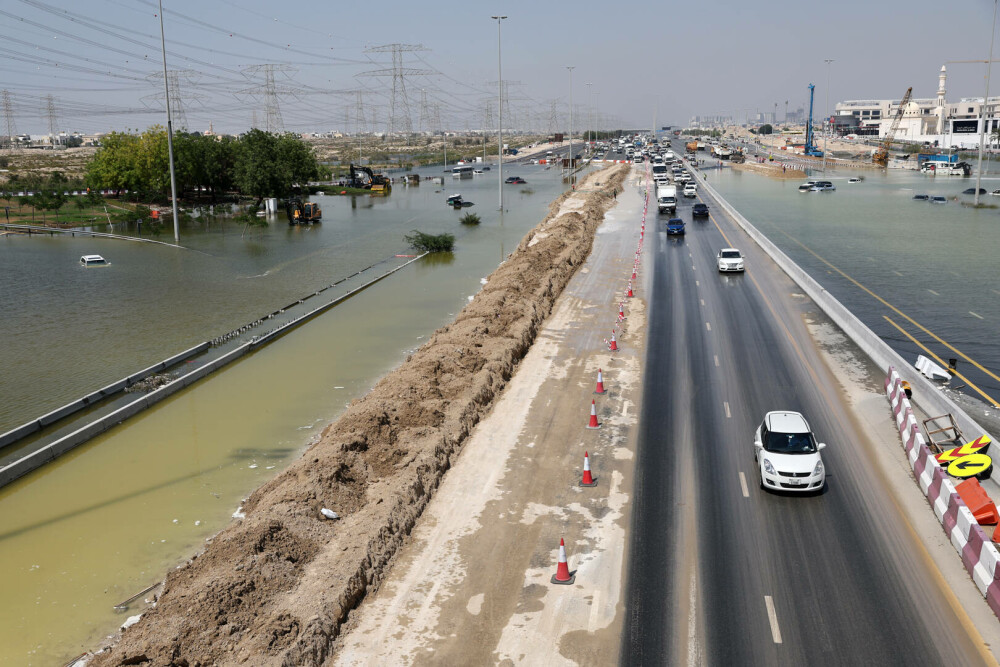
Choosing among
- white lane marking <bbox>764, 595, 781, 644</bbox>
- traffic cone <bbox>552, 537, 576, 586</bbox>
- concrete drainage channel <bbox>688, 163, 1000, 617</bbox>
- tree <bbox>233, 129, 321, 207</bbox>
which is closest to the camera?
white lane marking <bbox>764, 595, 781, 644</bbox>

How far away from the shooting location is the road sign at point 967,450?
18875mm

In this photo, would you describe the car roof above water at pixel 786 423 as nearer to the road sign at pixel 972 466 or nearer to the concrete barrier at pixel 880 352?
the road sign at pixel 972 466

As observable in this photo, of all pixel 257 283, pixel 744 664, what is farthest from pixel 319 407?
pixel 257 283

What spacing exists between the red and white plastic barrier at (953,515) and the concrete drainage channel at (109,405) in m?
22.4

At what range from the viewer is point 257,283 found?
156ft

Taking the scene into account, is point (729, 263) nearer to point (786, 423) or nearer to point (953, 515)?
point (786, 423)

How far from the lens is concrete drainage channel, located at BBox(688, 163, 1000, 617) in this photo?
13828 mm

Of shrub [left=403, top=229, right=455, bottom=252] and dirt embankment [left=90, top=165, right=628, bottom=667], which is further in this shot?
shrub [left=403, top=229, right=455, bottom=252]

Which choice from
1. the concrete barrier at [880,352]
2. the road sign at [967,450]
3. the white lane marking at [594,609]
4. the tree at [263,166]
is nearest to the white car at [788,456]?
the road sign at [967,450]

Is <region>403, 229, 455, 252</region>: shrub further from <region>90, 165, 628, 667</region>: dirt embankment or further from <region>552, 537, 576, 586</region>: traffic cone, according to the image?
<region>552, 537, 576, 586</region>: traffic cone

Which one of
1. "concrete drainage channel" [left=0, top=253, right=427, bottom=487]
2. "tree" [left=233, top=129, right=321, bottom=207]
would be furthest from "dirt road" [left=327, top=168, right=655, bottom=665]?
"tree" [left=233, top=129, right=321, bottom=207]

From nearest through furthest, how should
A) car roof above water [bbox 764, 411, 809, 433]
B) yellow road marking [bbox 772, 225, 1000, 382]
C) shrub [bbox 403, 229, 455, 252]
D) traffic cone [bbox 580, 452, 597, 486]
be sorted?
traffic cone [bbox 580, 452, 597, 486] → car roof above water [bbox 764, 411, 809, 433] → yellow road marking [bbox 772, 225, 1000, 382] → shrub [bbox 403, 229, 455, 252]

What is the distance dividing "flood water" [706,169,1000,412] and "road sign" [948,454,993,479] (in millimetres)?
7070

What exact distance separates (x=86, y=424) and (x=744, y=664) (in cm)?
2056
